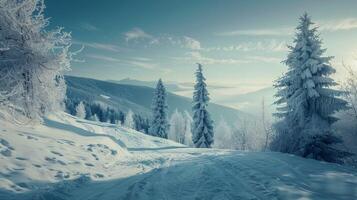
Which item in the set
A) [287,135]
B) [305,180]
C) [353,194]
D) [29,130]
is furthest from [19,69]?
[287,135]

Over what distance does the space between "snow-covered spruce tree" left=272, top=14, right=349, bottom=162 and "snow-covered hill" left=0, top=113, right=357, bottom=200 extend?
30.2 feet

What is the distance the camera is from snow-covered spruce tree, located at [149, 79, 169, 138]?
56594 millimetres

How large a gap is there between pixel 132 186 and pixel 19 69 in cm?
724

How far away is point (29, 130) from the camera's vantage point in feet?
55.0

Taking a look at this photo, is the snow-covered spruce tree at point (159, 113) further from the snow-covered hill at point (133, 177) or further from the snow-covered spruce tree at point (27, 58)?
the snow-covered spruce tree at point (27, 58)

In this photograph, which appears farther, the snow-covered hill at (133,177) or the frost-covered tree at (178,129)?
the frost-covered tree at (178,129)

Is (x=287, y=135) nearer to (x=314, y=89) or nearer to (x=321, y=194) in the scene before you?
(x=314, y=89)

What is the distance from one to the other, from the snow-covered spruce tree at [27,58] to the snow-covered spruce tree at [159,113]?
41.9 metres

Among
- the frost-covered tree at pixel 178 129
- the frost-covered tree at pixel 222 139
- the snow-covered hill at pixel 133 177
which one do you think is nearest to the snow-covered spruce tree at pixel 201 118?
the snow-covered hill at pixel 133 177

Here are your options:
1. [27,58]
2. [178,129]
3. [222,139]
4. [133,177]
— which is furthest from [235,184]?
[222,139]

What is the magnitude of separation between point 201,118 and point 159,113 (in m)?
13.1

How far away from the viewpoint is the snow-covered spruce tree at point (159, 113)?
2228 inches

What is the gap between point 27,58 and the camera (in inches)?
535

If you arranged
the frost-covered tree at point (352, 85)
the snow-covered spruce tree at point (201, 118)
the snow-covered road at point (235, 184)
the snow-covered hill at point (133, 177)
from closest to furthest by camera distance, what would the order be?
the snow-covered road at point (235, 184) → the snow-covered hill at point (133, 177) → the frost-covered tree at point (352, 85) → the snow-covered spruce tree at point (201, 118)
